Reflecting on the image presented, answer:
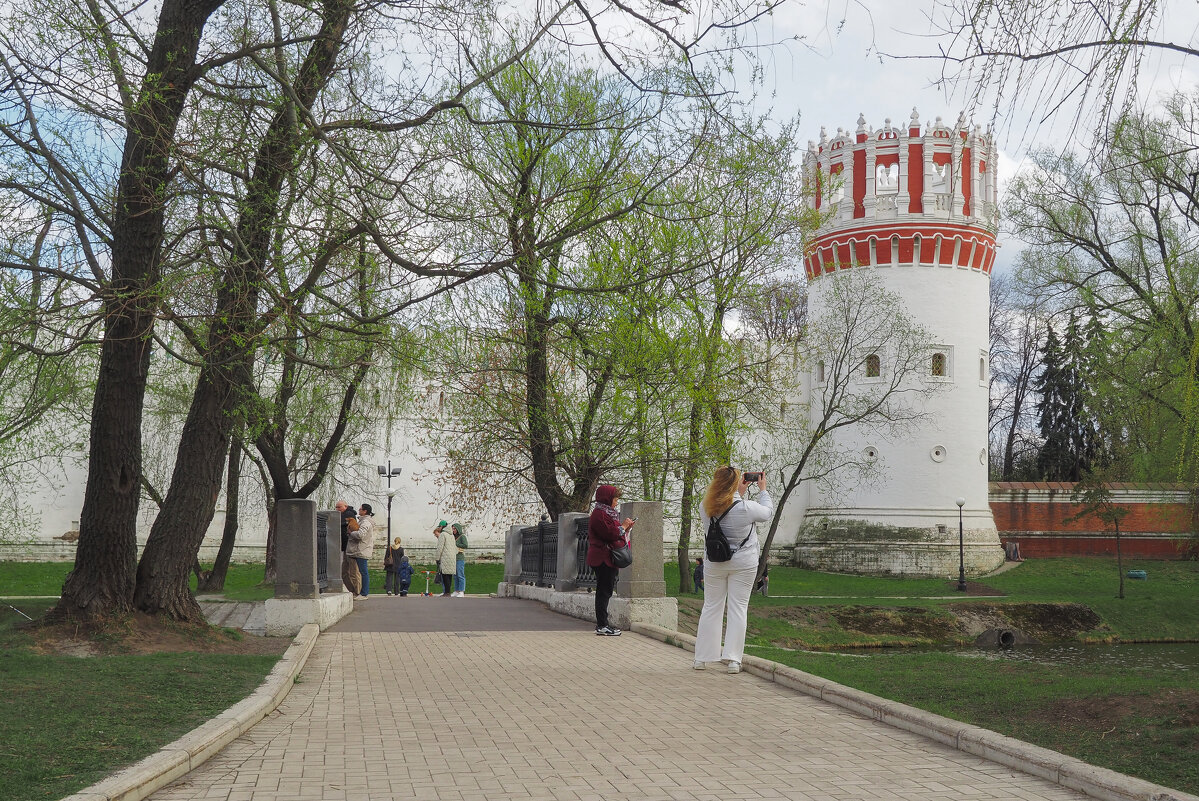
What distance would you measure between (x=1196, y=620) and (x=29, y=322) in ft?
99.8

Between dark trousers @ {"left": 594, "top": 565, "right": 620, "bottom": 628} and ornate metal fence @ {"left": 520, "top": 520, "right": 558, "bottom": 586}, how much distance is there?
550 cm

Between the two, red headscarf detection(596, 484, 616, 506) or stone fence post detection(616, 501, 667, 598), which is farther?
stone fence post detection(616, 501, 667, 598)

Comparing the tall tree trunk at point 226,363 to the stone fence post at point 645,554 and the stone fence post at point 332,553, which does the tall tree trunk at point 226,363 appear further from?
the stone fence post at point 645,554

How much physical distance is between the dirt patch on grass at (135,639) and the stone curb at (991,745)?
241 inches

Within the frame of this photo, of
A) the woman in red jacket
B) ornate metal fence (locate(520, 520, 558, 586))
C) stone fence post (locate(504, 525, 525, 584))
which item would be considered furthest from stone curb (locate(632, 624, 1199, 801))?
stone fence post (locate(504, 525, 525, 584))

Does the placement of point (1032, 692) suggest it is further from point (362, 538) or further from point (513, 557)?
point (513, 557)

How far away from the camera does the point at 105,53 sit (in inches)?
410

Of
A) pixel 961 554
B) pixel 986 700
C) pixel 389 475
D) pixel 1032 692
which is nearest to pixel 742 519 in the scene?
pixel 986 700

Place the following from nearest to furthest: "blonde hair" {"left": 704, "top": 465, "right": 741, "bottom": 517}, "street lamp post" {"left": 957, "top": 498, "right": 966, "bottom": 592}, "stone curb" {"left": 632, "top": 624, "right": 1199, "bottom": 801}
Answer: "stone curb" {"left": 632, "top": 624, "right": 1199, "bottom": 801}, "blonde hair" {"left": 704, "top": 465, "right": 741, "bottom": 517}, "street lamp post" {"left": 957, "top": 498, "right": 966, "bottom": 592}

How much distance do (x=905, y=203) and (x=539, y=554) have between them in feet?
83.0

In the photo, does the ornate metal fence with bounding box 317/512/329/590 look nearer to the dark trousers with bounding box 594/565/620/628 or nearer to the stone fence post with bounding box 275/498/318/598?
the stone fence post with bounding box 275/498/318/598

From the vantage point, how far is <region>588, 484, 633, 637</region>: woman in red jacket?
13.7 m

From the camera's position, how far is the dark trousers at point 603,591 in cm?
1411

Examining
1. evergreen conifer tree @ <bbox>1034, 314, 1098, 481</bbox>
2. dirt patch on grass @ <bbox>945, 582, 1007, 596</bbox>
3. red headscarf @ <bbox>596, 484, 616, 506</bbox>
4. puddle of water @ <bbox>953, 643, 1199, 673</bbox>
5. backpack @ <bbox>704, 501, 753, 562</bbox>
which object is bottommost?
puddle of water @ <bbox>953, 643, 1199, 673</bbox>
